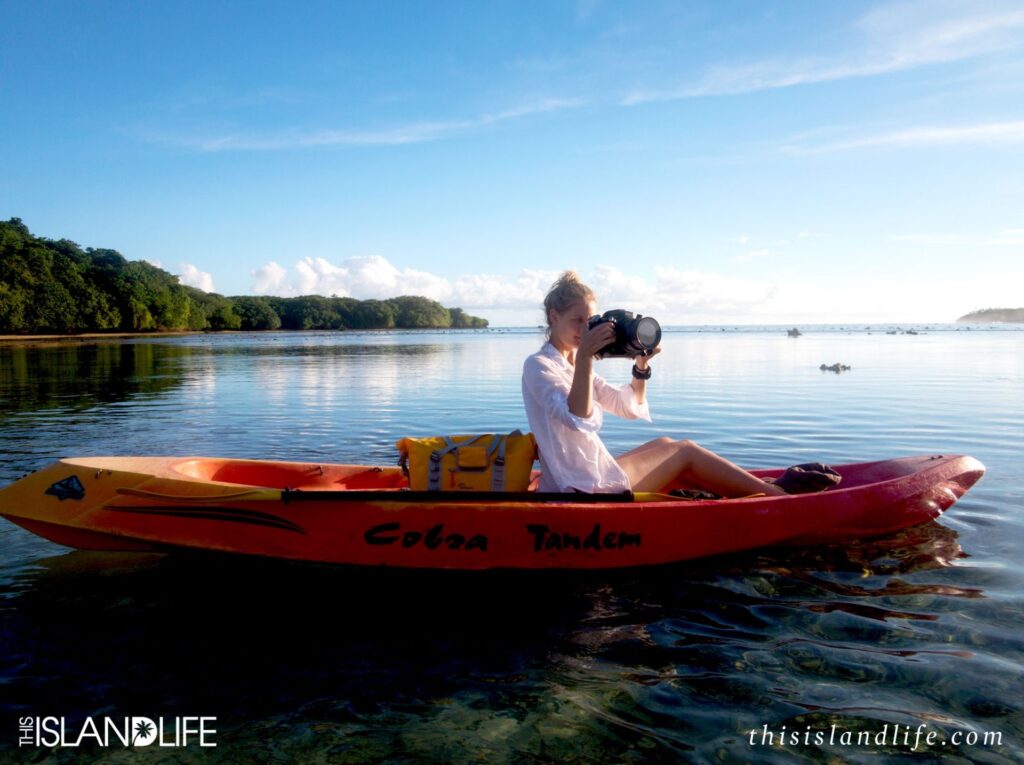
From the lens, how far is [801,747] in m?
3.32

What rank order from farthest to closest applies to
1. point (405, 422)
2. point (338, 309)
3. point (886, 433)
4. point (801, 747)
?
point (338, 309)
point (405, 422)
point (886, 433)
point (801, 747)

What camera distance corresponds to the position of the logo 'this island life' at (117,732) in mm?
3422

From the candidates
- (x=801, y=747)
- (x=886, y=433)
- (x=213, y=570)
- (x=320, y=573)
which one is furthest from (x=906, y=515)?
(x=886, y=433)

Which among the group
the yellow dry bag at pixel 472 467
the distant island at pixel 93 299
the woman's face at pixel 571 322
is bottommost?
the yellow dry bag at pixel 472 467

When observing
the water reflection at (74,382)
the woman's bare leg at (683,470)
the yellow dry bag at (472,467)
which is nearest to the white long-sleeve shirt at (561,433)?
the yellow dry bag at (472,467)

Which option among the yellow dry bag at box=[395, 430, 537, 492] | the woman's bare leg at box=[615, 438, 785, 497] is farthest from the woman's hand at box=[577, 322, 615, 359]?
the woman's bare leg at box=[615, 438, 785, 497]

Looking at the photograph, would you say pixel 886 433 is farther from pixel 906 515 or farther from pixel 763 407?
pixel 906 515

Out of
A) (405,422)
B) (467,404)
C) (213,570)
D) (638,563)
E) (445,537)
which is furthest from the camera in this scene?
(467,404)

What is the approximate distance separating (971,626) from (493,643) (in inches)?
115

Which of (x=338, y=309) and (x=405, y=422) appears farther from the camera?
(x=338, y=309)

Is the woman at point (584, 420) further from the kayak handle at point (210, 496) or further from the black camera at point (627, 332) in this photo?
the kayak handle at point (210, 496)

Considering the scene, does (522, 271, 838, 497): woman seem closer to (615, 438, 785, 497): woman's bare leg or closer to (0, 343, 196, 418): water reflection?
(615, 438, 785, 497): woman's bare leg

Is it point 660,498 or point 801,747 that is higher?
point 660,498

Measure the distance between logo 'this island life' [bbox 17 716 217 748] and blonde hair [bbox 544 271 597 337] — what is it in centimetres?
314
